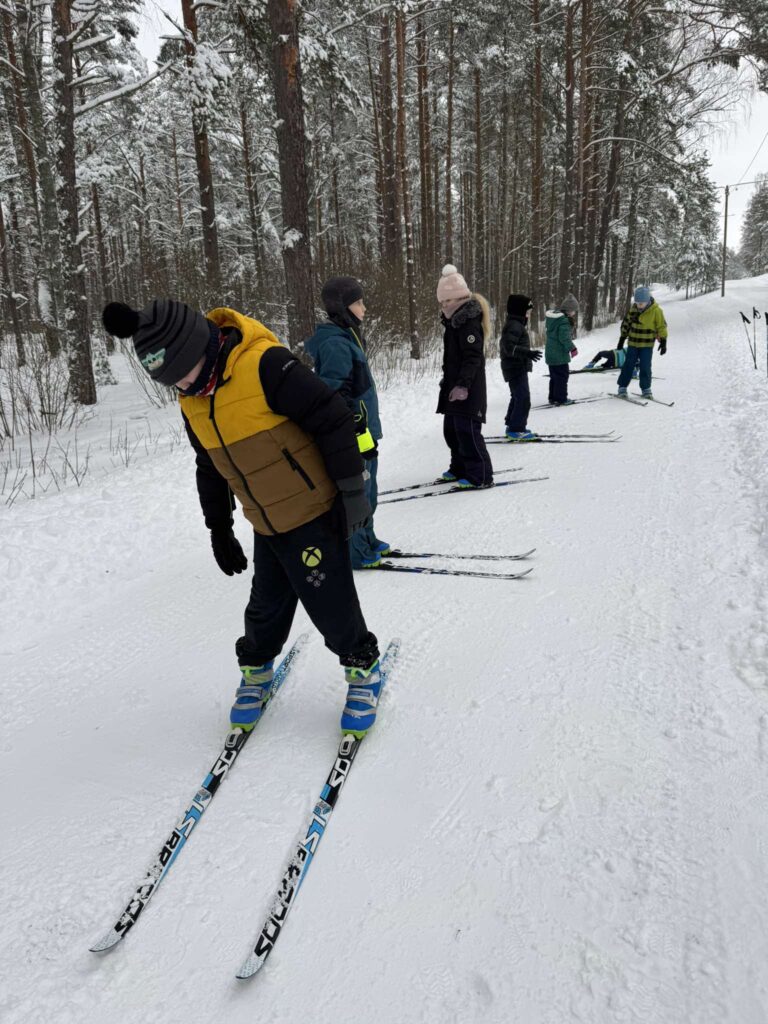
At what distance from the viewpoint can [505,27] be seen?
18750mm

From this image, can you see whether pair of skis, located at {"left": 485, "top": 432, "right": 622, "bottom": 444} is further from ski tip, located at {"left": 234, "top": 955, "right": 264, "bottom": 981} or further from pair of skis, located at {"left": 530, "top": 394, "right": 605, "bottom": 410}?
ski tip, located at {"left": 234, "top": 955, "right": 264, "bottom": 981}

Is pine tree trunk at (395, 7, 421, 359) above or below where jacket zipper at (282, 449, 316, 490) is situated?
above

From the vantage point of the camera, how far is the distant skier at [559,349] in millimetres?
9125

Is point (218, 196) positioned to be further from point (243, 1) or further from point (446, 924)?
point (446, 924)

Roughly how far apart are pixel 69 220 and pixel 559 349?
8.89m

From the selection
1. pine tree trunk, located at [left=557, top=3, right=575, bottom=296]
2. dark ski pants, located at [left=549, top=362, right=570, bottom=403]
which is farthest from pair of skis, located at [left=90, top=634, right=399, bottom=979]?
pine tree trunk, located at [left=557, top=3, right=575, bottom=296]

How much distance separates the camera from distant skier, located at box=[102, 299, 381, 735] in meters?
2.04

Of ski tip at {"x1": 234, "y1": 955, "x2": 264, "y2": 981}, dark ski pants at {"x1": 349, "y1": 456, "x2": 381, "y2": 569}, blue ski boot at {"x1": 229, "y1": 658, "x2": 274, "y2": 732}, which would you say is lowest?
ski tip at {"x1": 234, "y1": 955, "x2": 264, "y2": 981}

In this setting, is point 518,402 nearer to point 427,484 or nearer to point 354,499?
point 427,484

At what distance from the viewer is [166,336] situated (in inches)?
77.2

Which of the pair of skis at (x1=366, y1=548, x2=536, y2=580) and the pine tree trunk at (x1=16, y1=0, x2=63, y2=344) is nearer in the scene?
the pair of skis at (x1=366, y1=548, x2=536, y2=580)

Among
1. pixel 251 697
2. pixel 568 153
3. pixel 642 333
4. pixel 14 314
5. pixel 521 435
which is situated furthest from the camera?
pixel 568 153

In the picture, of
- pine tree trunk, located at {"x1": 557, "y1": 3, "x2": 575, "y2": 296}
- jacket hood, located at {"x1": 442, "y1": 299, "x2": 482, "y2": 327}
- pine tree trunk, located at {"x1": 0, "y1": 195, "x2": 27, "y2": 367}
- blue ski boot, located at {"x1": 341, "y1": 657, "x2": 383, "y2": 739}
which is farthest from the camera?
pine tree trunk, located at {"x1": 557, "y1": 3, "x2": 575, "y2": 296}

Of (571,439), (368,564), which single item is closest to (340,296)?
(368,564)
